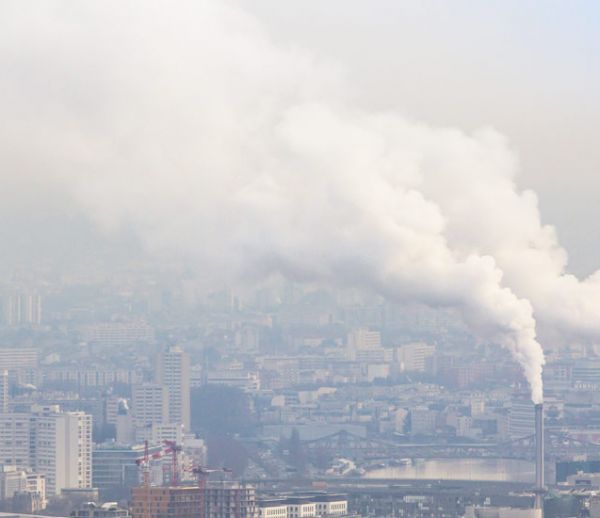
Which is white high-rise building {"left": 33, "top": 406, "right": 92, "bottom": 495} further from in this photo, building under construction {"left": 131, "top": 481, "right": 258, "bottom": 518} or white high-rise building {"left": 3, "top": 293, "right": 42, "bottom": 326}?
building under construction {"left": 131, "top": 481, "right": 258, "bottom": 518}

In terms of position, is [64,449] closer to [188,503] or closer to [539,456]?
[539,456]

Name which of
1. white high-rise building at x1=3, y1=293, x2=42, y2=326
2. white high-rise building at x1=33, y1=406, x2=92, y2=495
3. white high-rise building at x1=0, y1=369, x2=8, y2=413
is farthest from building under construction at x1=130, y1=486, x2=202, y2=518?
white high-rise building at x1=0, y1=369, x2=8, y2=413

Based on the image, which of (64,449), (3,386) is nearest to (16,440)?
(64,449)

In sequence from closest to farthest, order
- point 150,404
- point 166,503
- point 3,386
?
point 166,503 < point 3,386 < point 150,404

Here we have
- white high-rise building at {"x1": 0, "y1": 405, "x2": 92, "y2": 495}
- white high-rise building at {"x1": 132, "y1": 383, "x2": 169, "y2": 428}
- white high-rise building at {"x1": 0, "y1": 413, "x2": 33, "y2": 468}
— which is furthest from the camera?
white high-rise building at {"x1": 132, "y1": 383, "x2": 169, "y2": 428}

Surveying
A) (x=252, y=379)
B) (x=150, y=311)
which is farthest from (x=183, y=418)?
(x=252, y=379)

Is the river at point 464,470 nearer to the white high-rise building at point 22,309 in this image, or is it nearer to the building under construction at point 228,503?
the white high-rise building at point 22,309
